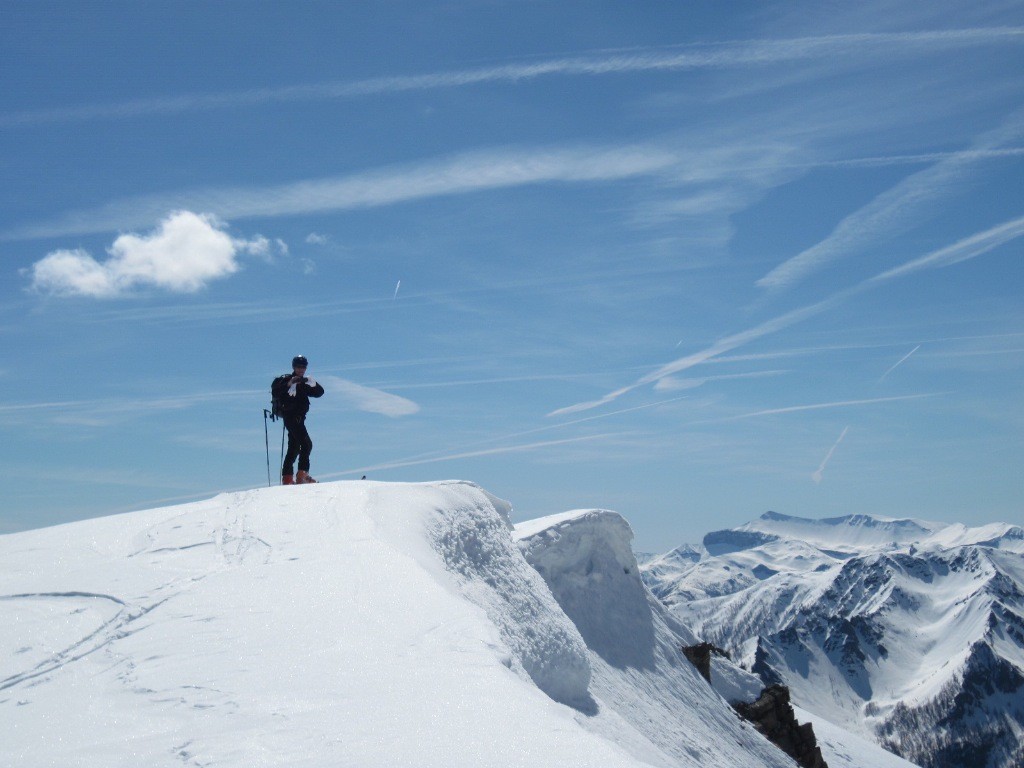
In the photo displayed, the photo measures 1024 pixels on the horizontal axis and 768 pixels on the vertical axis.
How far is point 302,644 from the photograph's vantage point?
27.0ft

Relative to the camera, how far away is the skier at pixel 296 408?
64.3ft

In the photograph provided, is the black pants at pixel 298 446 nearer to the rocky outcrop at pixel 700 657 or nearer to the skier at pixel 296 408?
Result: the skier at pixel 296 408

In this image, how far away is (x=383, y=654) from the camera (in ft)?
26.1

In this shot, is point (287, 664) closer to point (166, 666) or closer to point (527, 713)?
point (166, 666)

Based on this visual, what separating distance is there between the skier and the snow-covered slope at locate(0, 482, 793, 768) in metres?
3.19

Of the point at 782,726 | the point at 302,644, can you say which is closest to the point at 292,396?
the point at 302,644

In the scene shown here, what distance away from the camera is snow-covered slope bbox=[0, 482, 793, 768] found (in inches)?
243

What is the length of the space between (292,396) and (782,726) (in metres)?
20.9

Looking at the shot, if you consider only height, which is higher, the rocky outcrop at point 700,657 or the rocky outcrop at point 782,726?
the rocky outcrop at point 700,657

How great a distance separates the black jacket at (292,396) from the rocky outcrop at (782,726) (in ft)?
60.4

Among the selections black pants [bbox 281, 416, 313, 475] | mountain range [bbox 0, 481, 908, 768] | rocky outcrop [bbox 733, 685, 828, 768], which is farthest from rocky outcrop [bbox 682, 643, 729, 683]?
black pants [bbox 281, 416, 313, 475]

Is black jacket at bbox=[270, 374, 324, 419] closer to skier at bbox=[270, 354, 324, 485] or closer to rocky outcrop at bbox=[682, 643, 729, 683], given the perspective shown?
skier at bbox=[270, 354, 324, 485]

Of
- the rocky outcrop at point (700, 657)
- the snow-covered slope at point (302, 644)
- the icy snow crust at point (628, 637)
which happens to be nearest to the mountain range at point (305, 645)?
the snow-covered slope at point (302, 644)

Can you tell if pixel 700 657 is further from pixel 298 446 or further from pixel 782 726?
pixel 298 446
